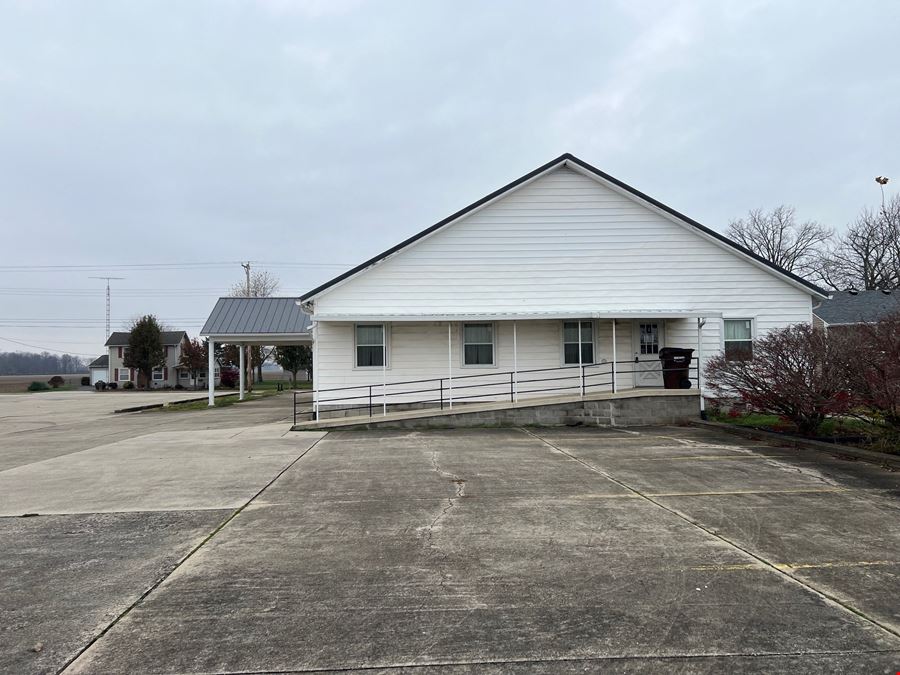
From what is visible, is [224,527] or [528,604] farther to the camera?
[224,527]

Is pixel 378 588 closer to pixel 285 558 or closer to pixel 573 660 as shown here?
pixel 285 558

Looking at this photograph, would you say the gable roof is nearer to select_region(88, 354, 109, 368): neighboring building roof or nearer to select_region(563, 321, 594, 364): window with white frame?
select_region(563, 321, 594, 364): window with white frame

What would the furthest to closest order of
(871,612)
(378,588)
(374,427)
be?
1. (374,427)
2. (378,588)
3. (871,612)

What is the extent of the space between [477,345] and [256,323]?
11711 millimetres

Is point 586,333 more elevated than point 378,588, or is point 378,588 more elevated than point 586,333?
point 586,333

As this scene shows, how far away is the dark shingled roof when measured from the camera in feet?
73.0

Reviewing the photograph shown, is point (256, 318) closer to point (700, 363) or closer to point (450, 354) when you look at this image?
point (450, 354)

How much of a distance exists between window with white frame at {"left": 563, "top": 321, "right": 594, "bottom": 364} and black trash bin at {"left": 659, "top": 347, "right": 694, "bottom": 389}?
200 centimetres

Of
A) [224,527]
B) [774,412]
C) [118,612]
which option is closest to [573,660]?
[118,612]

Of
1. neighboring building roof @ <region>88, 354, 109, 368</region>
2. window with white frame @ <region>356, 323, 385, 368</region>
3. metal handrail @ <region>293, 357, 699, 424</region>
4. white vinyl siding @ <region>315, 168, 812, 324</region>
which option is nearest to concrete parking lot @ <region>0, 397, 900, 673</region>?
metal handrail @ <region>293, 357, 699, 424</region>

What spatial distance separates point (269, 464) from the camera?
909 centimetres

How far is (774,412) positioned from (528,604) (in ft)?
30.4

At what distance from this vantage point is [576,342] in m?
15.5

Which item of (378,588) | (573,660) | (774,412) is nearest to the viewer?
(573,660)
